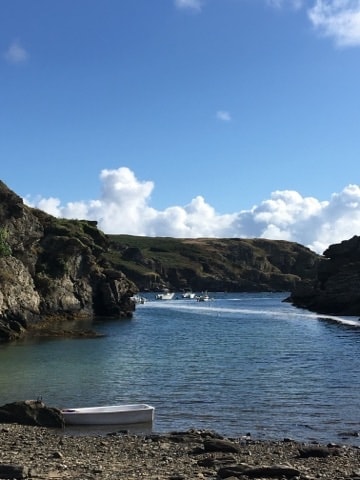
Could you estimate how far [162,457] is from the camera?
22219 mm

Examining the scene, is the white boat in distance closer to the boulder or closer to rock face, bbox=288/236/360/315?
the boulder

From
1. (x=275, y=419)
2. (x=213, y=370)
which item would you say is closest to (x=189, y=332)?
(x=213, y=370)

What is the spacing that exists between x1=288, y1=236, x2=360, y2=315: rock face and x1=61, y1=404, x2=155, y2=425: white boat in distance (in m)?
114

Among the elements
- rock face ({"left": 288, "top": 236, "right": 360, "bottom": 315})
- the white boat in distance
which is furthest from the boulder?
rock face ({"left": 288, "top": 236, "right": 360, "bottom": 315})

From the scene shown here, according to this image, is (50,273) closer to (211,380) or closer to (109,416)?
(211,380)

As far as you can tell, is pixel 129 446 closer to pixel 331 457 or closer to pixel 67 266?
pixel 331 457

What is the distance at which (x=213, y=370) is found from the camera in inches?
1940

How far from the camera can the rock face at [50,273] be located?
286 ft

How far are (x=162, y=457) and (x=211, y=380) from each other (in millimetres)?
22061

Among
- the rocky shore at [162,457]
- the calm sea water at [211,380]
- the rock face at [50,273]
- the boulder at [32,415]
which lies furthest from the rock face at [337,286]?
the rocky shore at [162,457]

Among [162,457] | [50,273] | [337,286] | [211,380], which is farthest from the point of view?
[337,286]

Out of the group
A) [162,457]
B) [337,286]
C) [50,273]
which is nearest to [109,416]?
[162,457]

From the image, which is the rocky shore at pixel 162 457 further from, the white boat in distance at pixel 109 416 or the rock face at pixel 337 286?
the rock face at pixel 337 286

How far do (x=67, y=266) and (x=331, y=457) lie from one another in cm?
9676
